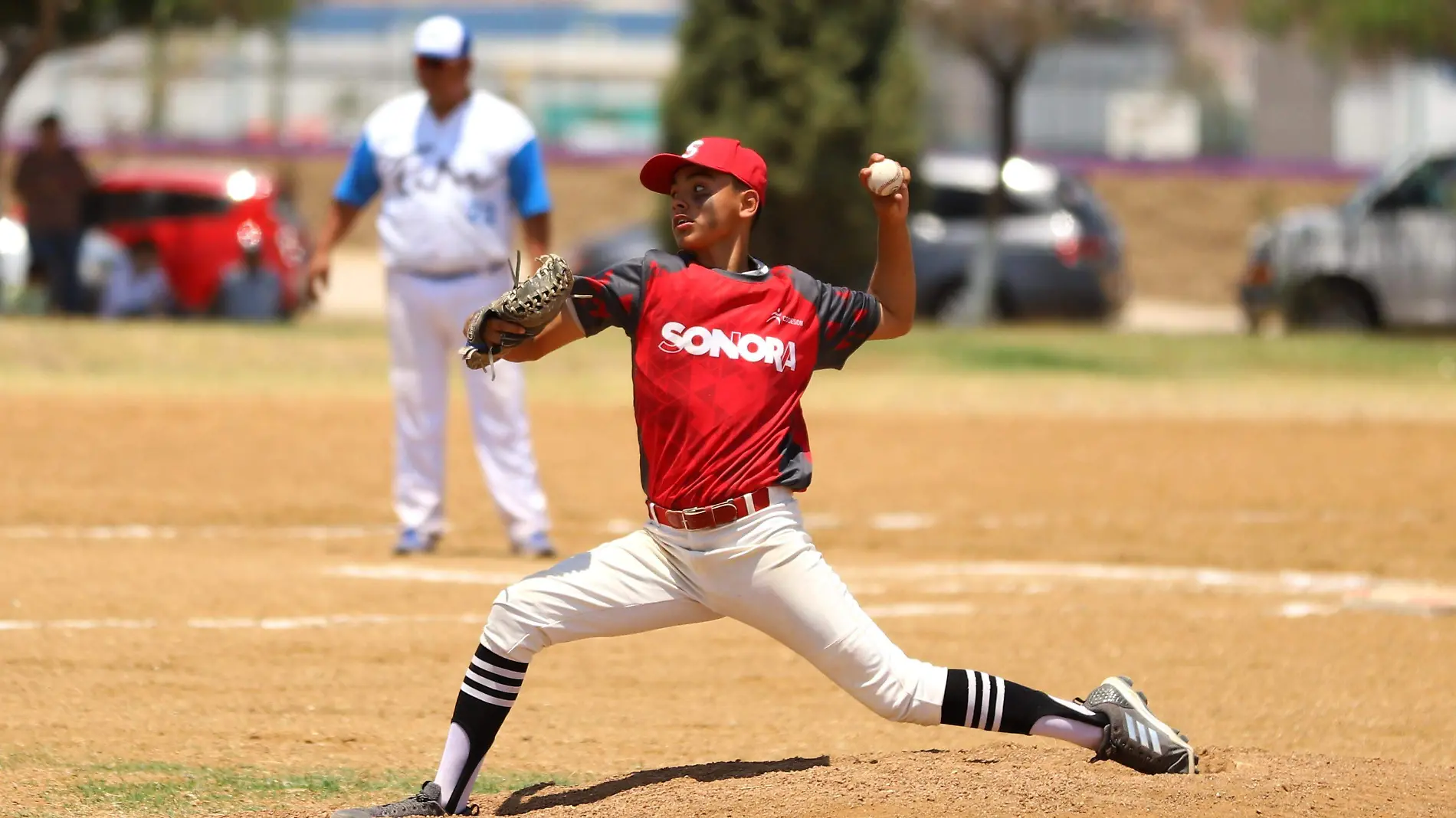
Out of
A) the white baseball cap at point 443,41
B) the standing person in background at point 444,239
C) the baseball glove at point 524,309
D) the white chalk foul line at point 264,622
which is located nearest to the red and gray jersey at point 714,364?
the baseball glove at point 524,309

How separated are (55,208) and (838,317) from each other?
51.0 ft

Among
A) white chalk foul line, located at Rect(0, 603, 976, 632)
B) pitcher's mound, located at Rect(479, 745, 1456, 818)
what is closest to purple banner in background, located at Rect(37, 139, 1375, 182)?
white chalk foul line, located at Rect(0, 603, 976, 632)

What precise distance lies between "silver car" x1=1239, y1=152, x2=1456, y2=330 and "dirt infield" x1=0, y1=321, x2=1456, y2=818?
602 cm

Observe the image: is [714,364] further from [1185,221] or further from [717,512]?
[1185,221]

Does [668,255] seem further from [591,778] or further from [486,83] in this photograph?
[486,83]

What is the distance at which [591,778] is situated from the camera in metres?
5.82

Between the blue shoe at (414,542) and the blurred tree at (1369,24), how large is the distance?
15170 millimetres

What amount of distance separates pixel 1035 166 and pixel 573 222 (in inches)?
563

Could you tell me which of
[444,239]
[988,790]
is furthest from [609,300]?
[444,239]

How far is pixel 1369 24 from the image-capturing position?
22.5m

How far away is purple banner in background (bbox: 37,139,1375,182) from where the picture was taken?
116ft

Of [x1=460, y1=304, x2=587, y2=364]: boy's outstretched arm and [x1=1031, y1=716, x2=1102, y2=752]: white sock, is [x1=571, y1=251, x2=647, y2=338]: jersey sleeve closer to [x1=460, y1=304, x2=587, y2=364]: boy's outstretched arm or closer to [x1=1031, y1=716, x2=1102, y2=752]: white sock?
[x1=460, y1=304, x2=587, y2=364]: boy's outstretched arm

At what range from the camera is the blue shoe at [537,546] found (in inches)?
379

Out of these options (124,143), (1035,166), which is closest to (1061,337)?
(1035,166)
